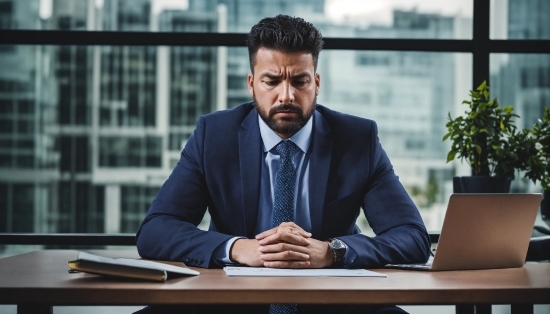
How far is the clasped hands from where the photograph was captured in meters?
1.74

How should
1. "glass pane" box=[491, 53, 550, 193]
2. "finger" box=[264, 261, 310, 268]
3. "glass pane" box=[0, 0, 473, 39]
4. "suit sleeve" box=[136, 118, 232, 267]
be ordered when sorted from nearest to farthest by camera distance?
1. "finger" box=[264, 261, 310, 268]
2. "suit sleeve" box=[136, 118, 232, 267]
3. "glass pane" box=[0, 0, 473, 39]
4. "glass pane" box=[491, 53, 550, 193]

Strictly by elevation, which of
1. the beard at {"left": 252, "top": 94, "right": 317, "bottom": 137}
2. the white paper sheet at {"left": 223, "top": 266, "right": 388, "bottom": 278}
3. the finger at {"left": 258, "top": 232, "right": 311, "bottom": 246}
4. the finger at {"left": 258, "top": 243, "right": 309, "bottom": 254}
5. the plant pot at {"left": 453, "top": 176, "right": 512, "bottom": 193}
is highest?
the beard at {"left": 252, "top": 94, "right": 317, "bottom": 137}

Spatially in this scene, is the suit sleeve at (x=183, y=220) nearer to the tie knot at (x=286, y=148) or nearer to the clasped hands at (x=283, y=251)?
the clasped hands at (x=283, y=251)

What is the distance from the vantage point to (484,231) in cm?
170

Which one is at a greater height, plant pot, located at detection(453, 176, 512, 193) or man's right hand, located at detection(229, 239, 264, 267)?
plant pot, located at detection(453, 176, 512, 193)

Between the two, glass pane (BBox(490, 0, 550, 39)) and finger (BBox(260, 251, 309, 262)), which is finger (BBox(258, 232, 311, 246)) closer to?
finger (BBox(260, 251, 309, 262))

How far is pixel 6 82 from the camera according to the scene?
350cm

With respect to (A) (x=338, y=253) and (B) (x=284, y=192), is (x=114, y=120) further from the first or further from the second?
(A) (x=338, y=253)

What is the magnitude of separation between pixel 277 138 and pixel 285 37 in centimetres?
37

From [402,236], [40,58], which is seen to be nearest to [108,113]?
[40,58]

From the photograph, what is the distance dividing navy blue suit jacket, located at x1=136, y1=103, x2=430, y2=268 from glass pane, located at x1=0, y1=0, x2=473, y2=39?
4.03 ft

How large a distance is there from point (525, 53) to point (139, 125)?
2.22 meters

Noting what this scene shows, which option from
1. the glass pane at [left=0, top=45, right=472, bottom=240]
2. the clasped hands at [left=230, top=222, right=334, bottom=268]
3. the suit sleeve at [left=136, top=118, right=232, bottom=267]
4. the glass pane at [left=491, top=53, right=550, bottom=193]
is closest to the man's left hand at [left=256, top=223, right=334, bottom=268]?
the clasped hands at [left=230, top=222, right=334, bottom=268]

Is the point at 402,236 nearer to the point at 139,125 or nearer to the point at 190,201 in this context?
the point at 190,201
